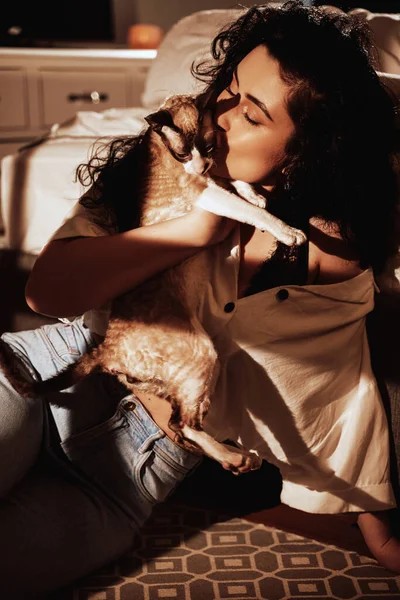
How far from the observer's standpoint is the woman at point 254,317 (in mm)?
903

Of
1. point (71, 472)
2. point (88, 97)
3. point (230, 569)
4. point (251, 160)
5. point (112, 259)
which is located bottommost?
point (88, 97)

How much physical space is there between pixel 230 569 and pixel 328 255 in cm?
57

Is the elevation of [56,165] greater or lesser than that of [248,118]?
lesser

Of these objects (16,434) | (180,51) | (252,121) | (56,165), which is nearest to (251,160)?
(252,121)

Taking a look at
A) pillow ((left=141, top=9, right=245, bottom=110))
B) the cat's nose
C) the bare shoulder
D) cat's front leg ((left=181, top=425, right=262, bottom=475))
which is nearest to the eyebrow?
the cat's nose

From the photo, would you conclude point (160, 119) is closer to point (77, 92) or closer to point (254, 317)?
point (254, 317)

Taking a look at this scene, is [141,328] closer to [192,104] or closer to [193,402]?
[193,402]

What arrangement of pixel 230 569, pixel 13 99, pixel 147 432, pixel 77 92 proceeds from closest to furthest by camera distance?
pixel 147 432
pixel 230 569
pixel 13 99
pixel 77 92

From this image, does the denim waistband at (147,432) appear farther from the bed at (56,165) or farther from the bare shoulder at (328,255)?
the bed at (56,165)

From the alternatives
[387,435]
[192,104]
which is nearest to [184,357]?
[192,104]

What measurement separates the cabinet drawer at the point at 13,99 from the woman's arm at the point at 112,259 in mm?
2758

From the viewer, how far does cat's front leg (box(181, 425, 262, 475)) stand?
897 millimetres

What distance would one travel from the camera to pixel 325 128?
956 mm

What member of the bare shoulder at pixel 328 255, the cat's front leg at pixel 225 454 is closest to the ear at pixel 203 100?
the bare shoulder at pixel 328 255
